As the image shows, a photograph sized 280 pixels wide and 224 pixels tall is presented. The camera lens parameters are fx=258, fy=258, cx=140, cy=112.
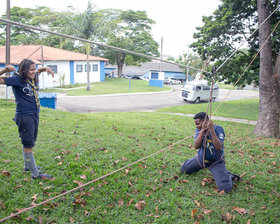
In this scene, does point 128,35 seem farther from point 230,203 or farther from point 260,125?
point 230,203

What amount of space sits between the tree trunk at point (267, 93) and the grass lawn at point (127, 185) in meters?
2.20

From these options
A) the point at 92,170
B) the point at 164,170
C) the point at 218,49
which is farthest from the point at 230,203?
the point at 218,49

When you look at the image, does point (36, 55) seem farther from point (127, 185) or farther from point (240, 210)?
point (240, 210)

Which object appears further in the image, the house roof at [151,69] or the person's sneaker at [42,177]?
the house roof at [151,69]

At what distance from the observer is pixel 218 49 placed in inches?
601

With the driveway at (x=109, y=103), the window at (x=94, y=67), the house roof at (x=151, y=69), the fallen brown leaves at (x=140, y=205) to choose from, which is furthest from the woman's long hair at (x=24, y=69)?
the house roof at (x=151, y=69)

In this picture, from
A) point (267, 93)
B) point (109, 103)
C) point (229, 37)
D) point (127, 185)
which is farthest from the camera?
point (109, 103)

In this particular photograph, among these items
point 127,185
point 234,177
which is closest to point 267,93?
point 234,177

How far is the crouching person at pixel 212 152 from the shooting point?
4270 millimetres

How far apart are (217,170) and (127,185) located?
156 cm

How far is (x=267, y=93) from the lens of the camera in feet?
28.4

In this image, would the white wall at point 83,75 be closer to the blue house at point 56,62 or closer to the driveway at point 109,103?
the blue house at point 56,62

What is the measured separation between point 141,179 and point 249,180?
6.74ft

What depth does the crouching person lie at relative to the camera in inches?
168
